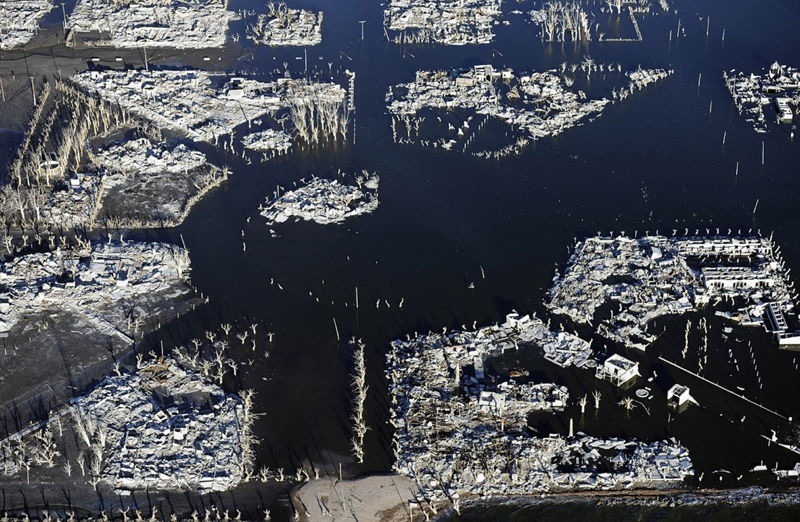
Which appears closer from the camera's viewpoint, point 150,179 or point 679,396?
point 679,396

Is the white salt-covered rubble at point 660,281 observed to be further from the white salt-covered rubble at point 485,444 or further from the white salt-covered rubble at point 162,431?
the white salt-covered rubble at point 162,431

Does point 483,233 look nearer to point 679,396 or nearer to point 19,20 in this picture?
point 679,396

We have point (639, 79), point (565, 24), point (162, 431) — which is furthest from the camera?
point (565, 24)

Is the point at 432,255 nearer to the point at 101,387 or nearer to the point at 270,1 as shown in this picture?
the point at 101,387

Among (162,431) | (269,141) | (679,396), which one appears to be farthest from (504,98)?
(162,431)

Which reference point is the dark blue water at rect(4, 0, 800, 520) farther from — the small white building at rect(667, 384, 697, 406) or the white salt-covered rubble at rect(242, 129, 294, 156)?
the white salt-covered rubble at rect(242, 129, 294, 156)

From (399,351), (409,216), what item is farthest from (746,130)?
(399,351)

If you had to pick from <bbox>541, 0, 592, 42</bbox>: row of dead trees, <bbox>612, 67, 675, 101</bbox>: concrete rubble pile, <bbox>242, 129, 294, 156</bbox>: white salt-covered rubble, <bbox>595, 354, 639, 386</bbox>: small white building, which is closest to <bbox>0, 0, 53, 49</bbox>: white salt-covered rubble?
<bbox>242, 129, 294, 156</bbox>: white salt-covered rubble
